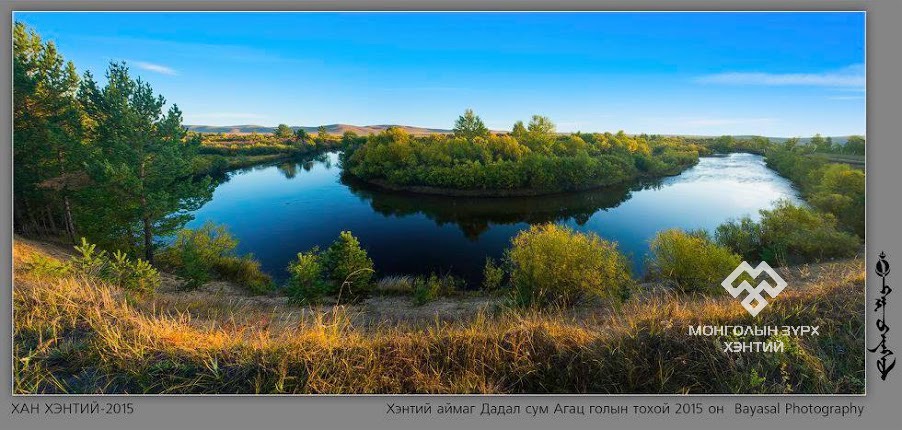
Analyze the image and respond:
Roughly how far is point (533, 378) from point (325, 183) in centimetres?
3835

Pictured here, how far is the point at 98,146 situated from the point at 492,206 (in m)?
25.3

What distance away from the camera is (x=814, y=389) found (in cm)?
327

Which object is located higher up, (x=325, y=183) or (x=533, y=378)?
(x=325, y=183)

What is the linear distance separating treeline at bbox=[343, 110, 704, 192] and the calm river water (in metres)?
2.32

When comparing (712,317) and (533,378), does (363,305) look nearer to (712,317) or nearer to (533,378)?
(533,378)

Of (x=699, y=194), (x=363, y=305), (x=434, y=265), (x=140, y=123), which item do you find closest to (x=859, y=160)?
(x=363, y=305)

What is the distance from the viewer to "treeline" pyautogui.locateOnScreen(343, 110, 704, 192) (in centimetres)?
3525

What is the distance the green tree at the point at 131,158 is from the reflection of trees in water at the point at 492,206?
52.4ft

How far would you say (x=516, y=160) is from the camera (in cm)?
3778

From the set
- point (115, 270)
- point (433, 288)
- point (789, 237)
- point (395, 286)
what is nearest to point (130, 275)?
point (115, 270)

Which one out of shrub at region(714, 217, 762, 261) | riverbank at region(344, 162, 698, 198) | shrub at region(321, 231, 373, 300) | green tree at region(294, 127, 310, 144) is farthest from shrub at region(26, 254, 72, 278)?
green tree at region(294, 127, 310, 144)

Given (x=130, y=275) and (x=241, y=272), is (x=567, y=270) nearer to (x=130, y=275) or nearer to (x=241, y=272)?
(x=130, y=275)

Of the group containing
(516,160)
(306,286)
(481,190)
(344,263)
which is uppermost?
(516,160)

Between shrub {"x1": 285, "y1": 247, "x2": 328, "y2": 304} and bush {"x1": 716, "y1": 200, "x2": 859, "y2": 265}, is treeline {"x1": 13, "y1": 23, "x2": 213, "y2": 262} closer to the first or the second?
shrub {"x1": 285, "y1": 247, "x2": 328, "y2": 304}
